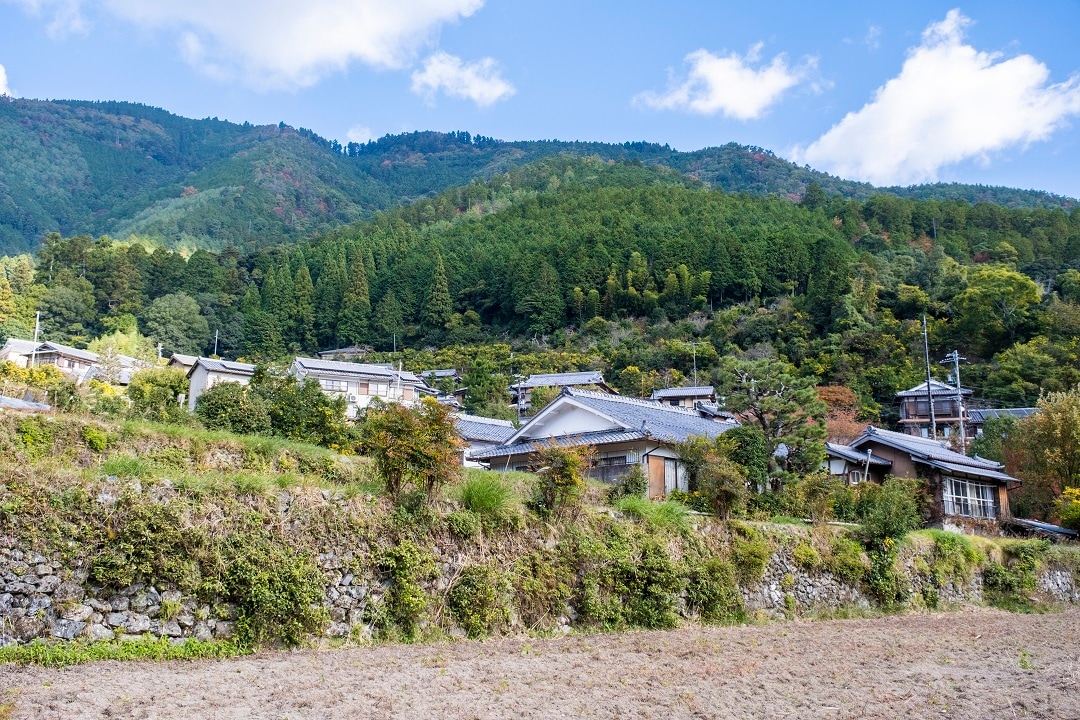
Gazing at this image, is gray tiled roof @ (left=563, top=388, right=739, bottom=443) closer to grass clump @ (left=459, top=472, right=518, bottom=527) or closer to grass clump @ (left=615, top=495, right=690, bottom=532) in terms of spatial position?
grass clump @ (left=615, top=495, right=690, bottom=532)

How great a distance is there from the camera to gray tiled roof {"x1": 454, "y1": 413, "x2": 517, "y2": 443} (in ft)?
116

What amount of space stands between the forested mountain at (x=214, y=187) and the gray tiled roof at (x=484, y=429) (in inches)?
3436

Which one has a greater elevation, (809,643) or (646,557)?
(646,557)

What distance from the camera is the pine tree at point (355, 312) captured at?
74812mm

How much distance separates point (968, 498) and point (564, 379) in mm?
28496

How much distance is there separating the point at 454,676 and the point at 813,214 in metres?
91.1

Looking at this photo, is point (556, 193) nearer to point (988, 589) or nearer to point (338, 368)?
point (338, 368)

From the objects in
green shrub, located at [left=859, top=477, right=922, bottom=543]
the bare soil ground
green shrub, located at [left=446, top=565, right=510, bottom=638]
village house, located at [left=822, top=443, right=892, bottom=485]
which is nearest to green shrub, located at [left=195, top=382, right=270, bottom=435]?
green shrub, located at [left=446, top=565, right=510, bottom=638]

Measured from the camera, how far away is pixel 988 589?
2259 cm

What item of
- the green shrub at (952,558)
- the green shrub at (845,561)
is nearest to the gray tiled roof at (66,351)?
the green shrub at (845,561)

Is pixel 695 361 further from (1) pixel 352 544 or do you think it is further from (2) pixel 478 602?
(1) pixel 352 544

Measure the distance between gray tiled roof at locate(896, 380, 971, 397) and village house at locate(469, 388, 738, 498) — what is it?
26.6 metres

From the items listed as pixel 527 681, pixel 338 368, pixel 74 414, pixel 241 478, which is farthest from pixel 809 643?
pixel 338 368

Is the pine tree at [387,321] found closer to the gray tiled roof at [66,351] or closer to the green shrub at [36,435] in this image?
the gray tiled roof at [66,351]
